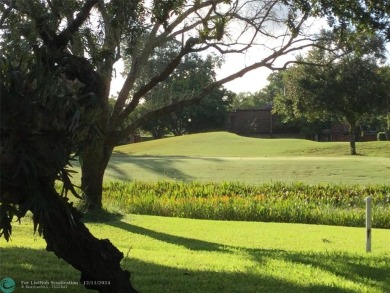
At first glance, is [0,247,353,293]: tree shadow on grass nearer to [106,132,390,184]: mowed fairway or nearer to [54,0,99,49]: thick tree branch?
[54,0,99,49]: thick tree branch

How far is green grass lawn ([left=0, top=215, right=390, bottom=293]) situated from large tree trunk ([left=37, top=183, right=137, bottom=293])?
899 mm

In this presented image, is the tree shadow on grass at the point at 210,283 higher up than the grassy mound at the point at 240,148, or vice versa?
the grassy mound at the point at 240,148

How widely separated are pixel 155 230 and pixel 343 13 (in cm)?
→ 661

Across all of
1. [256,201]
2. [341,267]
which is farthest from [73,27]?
[256,201]

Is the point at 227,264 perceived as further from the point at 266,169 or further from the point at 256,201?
the point at 266,169

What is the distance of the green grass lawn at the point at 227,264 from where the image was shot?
5.50 m

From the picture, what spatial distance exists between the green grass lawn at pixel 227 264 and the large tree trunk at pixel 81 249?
0.90 m

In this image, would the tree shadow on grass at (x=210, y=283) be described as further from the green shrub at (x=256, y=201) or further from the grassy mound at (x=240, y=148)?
the grassy mound at (x=240, y=148)

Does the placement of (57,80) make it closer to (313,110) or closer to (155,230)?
(155,230)

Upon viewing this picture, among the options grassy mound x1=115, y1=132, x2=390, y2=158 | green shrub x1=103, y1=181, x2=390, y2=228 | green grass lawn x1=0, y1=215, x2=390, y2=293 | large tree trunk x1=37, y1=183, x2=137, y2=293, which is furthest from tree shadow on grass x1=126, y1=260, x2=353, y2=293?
grassy mound x1=115, y1=132, x2=390, y2=158

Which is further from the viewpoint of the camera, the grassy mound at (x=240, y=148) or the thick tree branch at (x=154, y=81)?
the grassy mound at (x=240, y=148)

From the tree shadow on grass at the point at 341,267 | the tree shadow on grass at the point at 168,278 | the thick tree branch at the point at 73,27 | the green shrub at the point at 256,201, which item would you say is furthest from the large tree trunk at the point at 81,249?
the green shrub at the point at 256,201

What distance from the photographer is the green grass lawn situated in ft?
18.0

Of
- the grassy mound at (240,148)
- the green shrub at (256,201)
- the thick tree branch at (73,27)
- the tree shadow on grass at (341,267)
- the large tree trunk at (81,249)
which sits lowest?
the green shrub at (256,201)
